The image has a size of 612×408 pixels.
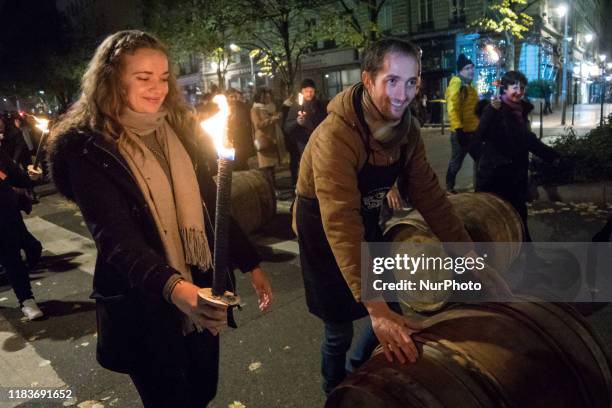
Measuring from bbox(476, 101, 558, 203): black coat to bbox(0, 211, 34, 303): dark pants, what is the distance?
5047mm

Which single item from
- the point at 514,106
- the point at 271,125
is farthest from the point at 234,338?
the point at 271,125

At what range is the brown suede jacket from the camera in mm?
2127

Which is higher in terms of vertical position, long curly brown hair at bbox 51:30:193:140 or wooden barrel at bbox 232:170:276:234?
long curly brown hair at bbox 51:30:193:140

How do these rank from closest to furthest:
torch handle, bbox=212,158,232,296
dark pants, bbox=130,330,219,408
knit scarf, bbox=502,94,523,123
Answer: torch handle, bbox=212,158,232,296, dark pants, bbox=130,330,219,408, knit scarf, bbox=502,94,523,123

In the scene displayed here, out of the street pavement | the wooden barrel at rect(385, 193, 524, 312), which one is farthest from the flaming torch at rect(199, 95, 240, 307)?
the wooden barrel at rect(385, 193, 524, 312)

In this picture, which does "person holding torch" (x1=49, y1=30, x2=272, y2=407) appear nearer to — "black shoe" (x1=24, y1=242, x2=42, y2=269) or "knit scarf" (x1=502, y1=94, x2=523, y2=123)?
"knit scarf" (x1=502, y1=94, x2=523, y2=123)

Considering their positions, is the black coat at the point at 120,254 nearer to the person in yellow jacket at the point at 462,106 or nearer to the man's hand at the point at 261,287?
the man's hand at the point at 261,287

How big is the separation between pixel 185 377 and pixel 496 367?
52.1 inches

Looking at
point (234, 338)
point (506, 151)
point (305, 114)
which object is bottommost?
point (234, 338)

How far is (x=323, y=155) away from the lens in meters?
2.23

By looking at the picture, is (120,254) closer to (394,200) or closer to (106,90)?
(106,90)

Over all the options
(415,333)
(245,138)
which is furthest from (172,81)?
(245,138)

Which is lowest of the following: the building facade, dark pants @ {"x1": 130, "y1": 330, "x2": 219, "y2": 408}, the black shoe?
the black shoe

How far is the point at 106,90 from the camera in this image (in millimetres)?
1929
